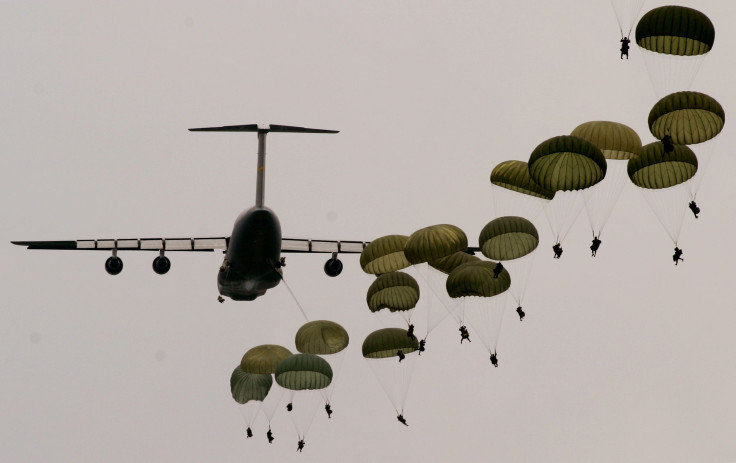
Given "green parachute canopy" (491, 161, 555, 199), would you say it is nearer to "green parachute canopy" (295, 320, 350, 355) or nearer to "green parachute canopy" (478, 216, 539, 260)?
"green parachute canopy" (478, 216, 539, 260)

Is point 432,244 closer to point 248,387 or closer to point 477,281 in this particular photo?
point 477,281

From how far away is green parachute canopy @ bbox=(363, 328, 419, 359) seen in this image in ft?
223

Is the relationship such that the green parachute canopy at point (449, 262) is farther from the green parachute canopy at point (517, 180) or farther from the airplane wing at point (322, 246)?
the airplane wing at point (322, 246)

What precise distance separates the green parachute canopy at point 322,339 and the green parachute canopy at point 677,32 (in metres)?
21.8

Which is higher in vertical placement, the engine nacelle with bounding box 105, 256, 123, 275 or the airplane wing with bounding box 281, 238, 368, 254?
the airplane wing with bounding box 281, 238, 368, 254

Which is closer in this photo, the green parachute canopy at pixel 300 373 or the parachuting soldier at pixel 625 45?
the parachuting soldier at pixel 625 45

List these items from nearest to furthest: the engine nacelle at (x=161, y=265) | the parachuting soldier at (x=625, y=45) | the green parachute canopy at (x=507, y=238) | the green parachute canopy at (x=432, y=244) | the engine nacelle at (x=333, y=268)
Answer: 1. the parachuting soldier at (x=625, y=45)
2. the green parachute canopy at (x=507, y=238)
3. the green parachute canopy at (x=432, y=244)
4. the engine nacelle at (x=161, y=265)
5. the engine nacelle at (x=333, y=268)

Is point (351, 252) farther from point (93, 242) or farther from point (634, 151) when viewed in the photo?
point (634, 151)

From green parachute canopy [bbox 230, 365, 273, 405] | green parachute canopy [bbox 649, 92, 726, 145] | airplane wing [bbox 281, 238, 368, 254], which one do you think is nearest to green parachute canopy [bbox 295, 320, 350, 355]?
green parachute canopy [bbox 230, 365, 273, 405]

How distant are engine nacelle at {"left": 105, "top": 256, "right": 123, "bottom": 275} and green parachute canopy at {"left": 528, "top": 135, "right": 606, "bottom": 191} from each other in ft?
96.6

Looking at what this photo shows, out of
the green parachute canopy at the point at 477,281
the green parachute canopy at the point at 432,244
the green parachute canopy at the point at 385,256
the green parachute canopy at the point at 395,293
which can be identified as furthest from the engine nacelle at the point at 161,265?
the green parachute canopy at the point at 477,281

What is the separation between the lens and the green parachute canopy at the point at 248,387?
77.1 metres

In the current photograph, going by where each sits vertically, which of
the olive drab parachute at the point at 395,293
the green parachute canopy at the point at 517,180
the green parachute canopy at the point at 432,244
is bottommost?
→ the olive drab parachute at the point at 395,293

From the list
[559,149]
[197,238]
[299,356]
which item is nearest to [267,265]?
[299,356]
